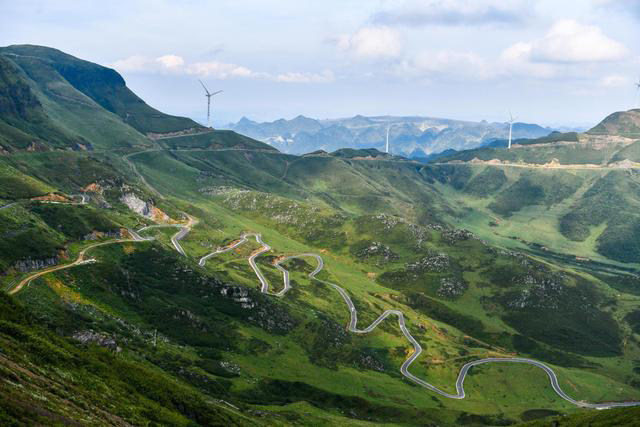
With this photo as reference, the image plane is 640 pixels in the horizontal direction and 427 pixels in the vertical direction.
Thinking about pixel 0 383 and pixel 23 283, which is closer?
pixel 0 383

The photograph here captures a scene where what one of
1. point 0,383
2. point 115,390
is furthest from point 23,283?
point 0,383

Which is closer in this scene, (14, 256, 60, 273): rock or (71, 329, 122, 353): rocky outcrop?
(71, 329, 122, 353): rocky outcrop

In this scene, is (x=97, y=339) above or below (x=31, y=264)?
below

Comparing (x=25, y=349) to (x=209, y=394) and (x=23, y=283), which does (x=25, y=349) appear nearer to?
(x=209, y=394)

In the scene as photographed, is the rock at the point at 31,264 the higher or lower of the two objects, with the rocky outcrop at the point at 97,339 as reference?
higher

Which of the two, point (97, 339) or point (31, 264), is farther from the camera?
point (31, 264)

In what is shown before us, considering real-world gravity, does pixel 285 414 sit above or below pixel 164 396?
below

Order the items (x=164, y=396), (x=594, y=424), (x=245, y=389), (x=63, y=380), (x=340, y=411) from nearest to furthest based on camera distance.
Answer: (x=63, y=380) → (x=164, y=396) → (x=594, y=424) → (x=245, y=389) → (x=340, y=411)

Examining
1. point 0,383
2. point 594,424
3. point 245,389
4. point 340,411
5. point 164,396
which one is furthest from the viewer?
point 340,411

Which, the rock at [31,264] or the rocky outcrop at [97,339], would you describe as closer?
the rocky outcrop at [97,339]

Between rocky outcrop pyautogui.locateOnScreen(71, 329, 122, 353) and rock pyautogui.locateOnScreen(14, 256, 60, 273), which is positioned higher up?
rock pyautogui.locateOnScreen(14, 256, 60, 273)

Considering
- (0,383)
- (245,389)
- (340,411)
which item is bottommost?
(340,411)
